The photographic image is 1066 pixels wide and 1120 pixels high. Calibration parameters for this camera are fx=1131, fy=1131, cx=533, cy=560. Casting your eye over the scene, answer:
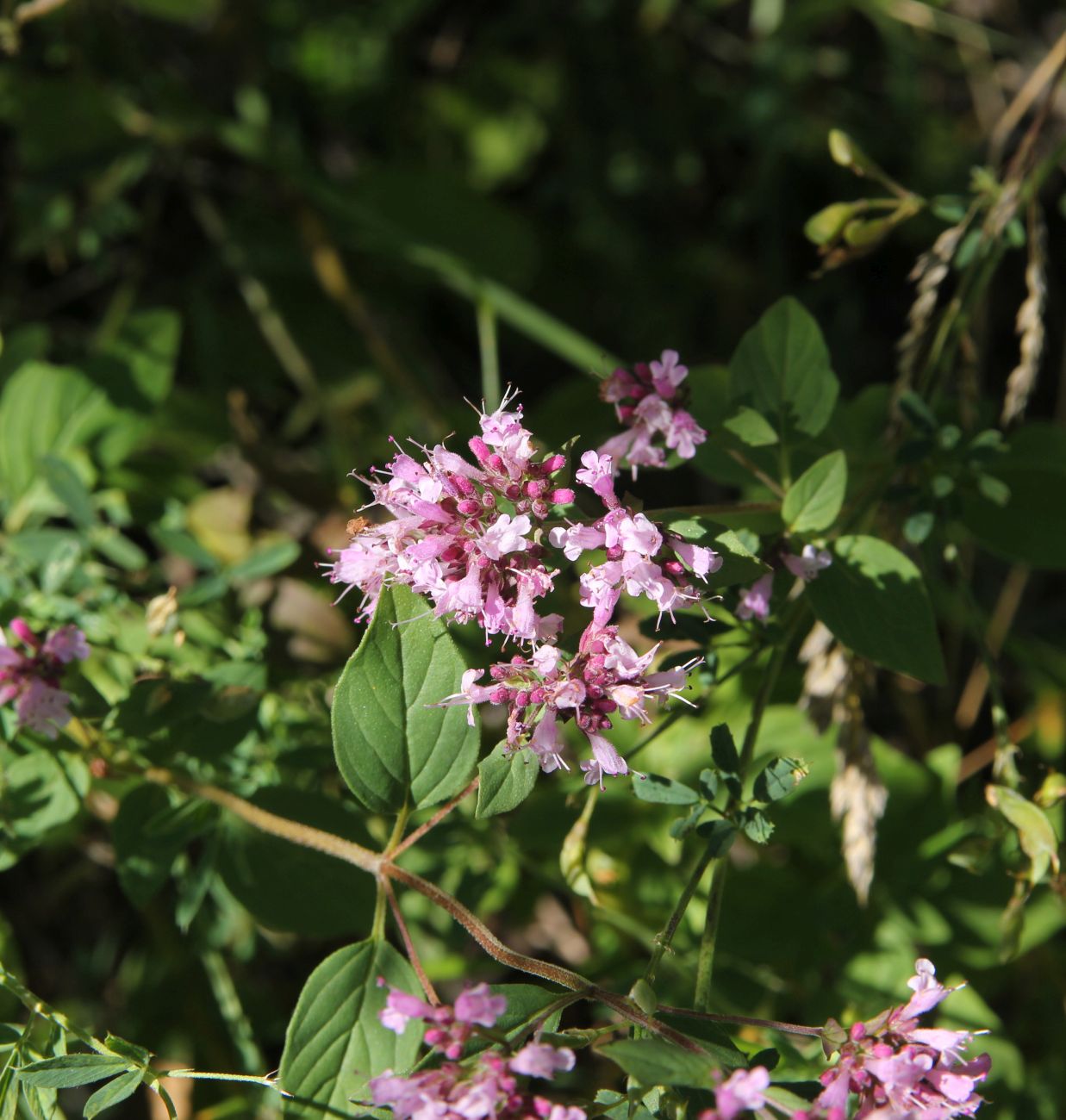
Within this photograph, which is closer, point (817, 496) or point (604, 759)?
point (604, 759)

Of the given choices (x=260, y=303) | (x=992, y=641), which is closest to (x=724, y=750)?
(x=992, y=641)

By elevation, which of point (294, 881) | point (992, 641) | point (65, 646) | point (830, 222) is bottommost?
point (992, 641)

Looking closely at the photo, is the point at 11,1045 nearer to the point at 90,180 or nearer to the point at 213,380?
the point at 213,380

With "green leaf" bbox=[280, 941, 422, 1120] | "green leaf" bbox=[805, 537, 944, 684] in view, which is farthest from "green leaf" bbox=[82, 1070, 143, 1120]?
"green leaf" bbox=[805, 537, 944, 684]

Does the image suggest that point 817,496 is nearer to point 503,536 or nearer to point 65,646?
point 503,536

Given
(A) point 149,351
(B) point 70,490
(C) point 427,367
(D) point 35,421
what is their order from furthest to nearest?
(C) point 427,367 < (A) point 149,351 < (D) point 35,421 < (B) point 70,490

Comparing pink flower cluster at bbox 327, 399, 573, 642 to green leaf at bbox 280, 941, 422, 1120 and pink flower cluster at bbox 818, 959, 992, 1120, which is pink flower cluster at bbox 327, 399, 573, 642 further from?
pink flower cluster at bbox 818, 959, 992, 1120

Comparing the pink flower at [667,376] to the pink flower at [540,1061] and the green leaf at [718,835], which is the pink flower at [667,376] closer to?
the green leaf at [718,835]
